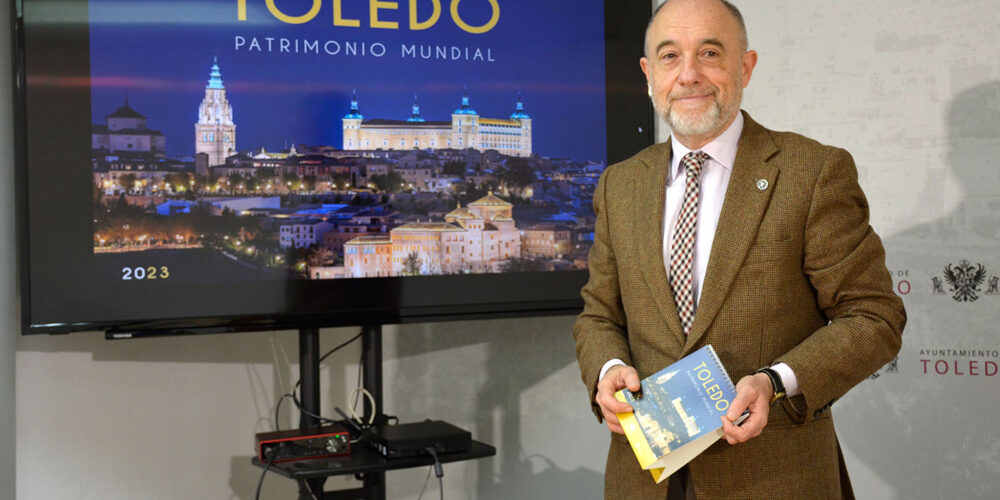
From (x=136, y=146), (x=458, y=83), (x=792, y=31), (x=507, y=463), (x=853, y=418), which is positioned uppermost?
(x=792, y=31)

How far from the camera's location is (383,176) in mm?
2855

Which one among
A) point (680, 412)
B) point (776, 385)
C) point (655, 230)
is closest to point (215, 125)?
point (655, 230)

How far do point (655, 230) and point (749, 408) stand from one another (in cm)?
44

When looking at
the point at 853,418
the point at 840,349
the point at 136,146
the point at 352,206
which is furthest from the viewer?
the point at 853,418

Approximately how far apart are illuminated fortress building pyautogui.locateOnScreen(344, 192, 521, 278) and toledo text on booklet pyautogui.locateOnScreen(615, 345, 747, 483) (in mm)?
1389

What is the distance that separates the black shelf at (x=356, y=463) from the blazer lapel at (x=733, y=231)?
118cm

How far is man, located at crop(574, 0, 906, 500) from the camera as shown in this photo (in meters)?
1.61

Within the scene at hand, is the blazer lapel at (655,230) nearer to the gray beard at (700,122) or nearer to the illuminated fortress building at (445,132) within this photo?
the gray beard at (700,122)

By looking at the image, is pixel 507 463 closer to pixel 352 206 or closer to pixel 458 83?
pixel 352 206

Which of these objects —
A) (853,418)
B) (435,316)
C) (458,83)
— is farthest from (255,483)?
(853,418)

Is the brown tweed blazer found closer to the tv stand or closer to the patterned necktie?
the patterned necktie

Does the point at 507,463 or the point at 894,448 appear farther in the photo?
the point at 507,463

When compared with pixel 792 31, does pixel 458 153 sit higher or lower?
lower

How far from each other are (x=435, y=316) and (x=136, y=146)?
1.07 m
